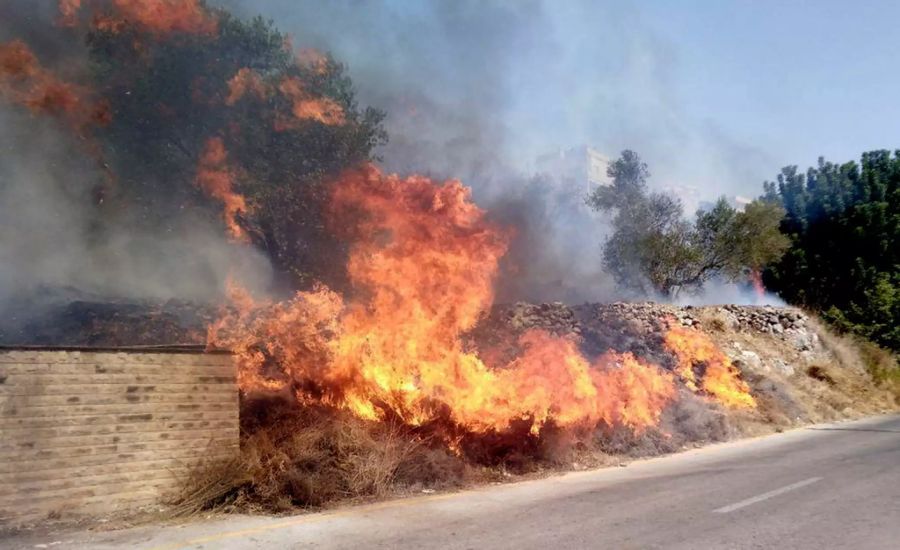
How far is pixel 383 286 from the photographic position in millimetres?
11188

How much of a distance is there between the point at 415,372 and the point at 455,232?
4.17m

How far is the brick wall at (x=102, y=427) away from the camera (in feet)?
20.9

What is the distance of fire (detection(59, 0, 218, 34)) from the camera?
15.7 metres

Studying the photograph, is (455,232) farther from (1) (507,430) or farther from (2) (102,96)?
(2) (102,96)

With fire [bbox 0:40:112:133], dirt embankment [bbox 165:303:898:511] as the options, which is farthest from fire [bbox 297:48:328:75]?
dirt embankment [bbox 165:303:898:511]

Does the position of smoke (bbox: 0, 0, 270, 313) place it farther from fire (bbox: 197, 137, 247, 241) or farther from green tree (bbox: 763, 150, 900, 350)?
green tree (bbox: 763, 150, 900, 350)

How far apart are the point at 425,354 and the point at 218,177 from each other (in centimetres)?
954

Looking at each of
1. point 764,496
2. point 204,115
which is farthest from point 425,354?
point 204,115

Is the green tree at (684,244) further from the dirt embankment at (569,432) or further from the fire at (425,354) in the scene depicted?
the fire at (425,354)

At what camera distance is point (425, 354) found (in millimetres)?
10039

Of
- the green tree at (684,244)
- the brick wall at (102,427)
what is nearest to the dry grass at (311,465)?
the brick wall at (102,427)

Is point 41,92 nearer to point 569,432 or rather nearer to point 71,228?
point 71,228

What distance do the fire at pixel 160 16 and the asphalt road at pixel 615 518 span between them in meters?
13.3

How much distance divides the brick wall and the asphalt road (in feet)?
2.20
